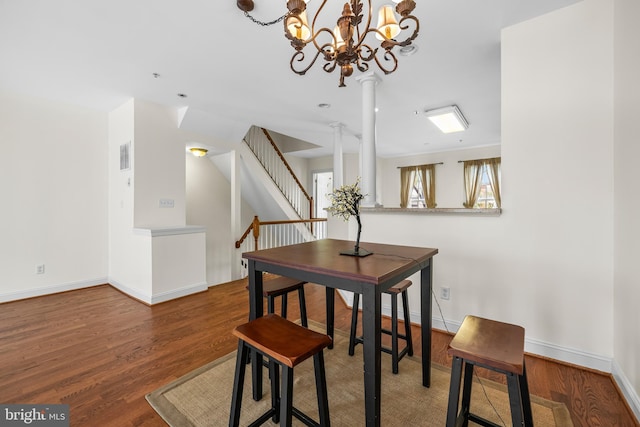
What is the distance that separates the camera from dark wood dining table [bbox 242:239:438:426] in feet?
3.93

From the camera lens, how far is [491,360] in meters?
1.08

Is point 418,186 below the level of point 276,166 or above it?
below

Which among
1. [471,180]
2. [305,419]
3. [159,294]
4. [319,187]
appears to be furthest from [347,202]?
[319,187]

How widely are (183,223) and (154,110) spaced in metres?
1.55

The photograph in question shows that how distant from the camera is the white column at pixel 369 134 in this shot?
2.87 m

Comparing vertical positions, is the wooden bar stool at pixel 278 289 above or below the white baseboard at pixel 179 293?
above

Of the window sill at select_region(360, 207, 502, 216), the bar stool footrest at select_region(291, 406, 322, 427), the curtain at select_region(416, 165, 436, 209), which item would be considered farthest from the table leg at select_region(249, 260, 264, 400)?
the curtain at select_region(416, 165, 436, 209)

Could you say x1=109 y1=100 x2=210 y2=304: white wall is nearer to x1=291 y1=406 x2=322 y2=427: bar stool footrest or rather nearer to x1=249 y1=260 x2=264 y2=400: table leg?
x1=249 y1=260 x2=264 y2=400: table leg

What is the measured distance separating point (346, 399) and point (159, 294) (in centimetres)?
267

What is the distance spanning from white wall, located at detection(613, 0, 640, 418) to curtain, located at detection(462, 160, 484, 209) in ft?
15.8

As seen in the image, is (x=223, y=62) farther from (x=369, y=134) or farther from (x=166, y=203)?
(x=166, y=203)

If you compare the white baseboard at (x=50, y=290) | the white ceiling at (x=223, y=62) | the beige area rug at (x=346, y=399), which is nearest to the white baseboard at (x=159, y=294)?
the white baseboard at (x=50, y=290)

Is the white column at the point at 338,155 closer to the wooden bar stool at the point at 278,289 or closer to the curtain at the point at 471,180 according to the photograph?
the wooden bar stool at the point at 278,289

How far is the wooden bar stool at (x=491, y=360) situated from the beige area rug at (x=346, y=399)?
311mm
